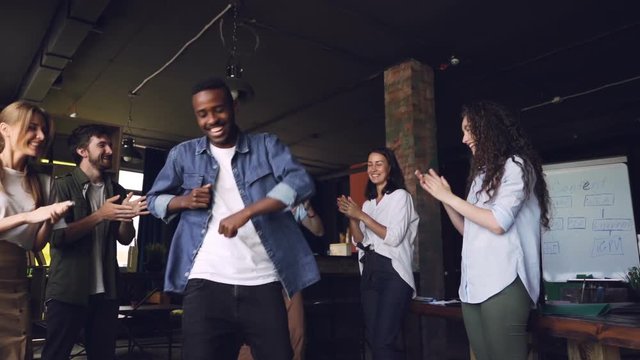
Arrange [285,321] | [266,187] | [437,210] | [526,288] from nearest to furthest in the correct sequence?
[285,321]
[266,187]
[526,288]
[437,210]

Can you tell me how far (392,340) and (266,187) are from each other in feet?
4.56

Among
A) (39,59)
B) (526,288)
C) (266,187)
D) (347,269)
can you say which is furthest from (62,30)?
(526,288)

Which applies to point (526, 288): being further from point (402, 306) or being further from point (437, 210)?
point (437, 210)

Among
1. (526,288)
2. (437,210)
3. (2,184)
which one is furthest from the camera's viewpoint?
(437,210)

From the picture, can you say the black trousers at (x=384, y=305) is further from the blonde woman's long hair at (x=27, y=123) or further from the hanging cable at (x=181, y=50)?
the hanging cable at (x=181, y=50)

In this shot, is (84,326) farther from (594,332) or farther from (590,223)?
(590,223)

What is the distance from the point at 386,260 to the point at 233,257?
1398 mm

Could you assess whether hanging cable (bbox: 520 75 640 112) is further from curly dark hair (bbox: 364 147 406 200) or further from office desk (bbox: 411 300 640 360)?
office desk (bbox: 411 300 640 360)

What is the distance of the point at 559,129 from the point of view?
27.0 ft

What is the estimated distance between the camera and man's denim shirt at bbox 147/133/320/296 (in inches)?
56.3

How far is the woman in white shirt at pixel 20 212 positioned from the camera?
5.38 ft

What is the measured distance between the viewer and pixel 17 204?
181 centimetres

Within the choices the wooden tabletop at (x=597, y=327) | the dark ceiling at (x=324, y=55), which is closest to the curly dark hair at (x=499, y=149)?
the wooden tabletop at (x=597, y=327)

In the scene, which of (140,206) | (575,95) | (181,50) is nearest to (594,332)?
(140,206)
